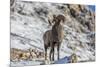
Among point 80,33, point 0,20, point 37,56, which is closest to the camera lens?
point 0,20

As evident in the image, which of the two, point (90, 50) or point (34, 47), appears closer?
point (34, 47)

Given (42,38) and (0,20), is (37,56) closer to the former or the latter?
(42,38)

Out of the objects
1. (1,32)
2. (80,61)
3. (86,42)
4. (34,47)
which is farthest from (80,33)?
(1,32)

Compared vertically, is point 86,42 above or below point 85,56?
above

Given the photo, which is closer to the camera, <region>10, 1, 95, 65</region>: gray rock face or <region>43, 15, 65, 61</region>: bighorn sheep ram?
<region>10, 1, 95, 65</region>: gray rock face

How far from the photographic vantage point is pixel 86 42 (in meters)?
2.26

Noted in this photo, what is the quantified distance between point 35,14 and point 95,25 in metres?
0.71

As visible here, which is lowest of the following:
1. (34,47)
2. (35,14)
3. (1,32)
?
(34,47)

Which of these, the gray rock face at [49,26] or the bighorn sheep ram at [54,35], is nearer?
the gray rock face at [49,26]

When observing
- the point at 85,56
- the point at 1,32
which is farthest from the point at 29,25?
the point at 85,56

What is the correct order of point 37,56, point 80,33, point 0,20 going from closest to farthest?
point 0,20 < point 37,56 < point 80,33
